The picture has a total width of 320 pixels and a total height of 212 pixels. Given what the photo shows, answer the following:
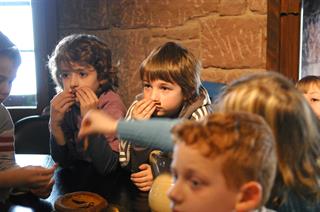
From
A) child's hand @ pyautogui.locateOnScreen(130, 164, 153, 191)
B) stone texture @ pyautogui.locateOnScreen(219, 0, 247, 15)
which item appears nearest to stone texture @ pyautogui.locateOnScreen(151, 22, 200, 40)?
stone texture @ pyautogui.locateOnScreen(219, 0, 247, 15)

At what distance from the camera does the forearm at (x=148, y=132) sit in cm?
98

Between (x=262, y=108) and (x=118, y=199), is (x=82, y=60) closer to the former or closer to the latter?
(x=118, y=199)

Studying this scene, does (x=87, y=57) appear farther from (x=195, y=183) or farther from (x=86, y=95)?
(x=195, y=183)

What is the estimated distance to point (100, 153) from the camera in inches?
59.2

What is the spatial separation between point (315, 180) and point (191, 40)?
5.09 ft

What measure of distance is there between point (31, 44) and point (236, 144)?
2247 millimetres

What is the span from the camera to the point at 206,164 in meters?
0.77

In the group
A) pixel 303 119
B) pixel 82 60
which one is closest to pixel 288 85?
pixel 303 119

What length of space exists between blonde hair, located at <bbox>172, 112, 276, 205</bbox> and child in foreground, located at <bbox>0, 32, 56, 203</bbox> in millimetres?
605

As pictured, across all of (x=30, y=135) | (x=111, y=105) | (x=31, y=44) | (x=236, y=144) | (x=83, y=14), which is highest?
(x=83, y=14)

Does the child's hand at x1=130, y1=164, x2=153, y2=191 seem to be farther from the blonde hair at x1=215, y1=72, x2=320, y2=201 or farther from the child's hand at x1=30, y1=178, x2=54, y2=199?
the blonde hair at x1=215, y1=72, x2=320, y2=201

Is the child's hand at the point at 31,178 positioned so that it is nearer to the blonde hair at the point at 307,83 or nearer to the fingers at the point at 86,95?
the fingers at the point at 86,95

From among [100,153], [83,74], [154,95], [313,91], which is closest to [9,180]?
[100,153]

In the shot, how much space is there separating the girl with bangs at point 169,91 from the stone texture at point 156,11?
0.81 metres
